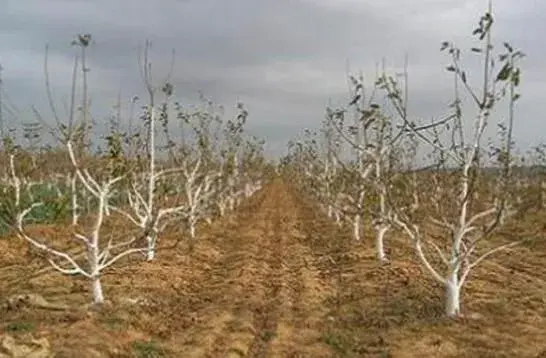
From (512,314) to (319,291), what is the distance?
4.59m

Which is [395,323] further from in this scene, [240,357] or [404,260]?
[404,260]

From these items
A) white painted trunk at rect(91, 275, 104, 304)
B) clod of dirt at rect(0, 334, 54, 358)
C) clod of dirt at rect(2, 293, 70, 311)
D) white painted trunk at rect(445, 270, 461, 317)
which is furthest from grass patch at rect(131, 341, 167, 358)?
white painted trunk at rect(445, 270, 461, 317)

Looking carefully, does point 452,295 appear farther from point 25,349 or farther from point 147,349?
point 25,349

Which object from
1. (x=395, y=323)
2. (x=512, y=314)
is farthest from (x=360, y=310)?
(x=512, y=314)

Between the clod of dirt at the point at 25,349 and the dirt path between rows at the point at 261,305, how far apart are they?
79.1 inches

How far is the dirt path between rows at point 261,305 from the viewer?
1202 cm

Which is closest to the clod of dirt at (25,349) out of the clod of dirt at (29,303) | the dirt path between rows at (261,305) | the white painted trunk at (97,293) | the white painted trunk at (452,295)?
the dirt path between rows at (261,305)

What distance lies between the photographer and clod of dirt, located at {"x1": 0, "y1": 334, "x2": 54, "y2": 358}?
11156 mm

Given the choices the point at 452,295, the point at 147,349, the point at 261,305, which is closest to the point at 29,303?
the point at 147,349

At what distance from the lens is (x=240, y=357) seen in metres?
11.4

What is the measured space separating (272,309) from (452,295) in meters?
3.61

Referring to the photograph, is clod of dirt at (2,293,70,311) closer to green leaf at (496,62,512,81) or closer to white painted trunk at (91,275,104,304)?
white painted trunk at (91,275,104,304)

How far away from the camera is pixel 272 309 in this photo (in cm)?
1503

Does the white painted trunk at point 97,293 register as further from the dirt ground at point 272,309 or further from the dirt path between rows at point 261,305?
the dirt path between rows at point 261,305
